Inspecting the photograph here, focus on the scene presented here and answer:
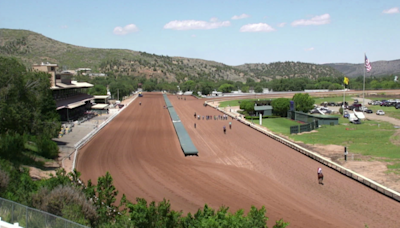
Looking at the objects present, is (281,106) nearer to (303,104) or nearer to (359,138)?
(303,104)

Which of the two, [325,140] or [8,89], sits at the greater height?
[8,89]

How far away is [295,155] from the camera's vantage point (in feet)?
106

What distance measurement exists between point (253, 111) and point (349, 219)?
45868mm

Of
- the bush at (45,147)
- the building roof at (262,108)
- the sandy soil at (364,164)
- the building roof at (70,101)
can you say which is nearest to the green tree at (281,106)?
the building roof at (262,108)

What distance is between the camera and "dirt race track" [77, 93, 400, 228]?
742 inches

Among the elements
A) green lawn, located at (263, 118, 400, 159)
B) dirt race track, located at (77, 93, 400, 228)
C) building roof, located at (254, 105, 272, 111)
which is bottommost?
dirt race track, located at (77, 93, 400, 228)

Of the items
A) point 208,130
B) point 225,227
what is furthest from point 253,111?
point 225,227

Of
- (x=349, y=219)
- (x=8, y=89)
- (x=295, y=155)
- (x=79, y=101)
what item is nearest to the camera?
(x=349, y=219)

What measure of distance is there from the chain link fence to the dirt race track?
30.9 feet

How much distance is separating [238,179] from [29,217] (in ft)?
53.3

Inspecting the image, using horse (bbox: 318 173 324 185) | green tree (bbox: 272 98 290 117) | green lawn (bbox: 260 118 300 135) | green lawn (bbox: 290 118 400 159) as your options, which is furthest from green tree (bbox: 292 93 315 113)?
horse (bbox: 318 173 324 185)

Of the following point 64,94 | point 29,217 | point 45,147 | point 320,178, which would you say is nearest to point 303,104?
point 64,94

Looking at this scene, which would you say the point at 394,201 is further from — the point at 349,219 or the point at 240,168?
the point at 240,168

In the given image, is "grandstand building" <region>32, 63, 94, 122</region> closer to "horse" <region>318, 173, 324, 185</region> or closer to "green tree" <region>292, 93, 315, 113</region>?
"horse" <region>318, 173, 324, 185</region>
